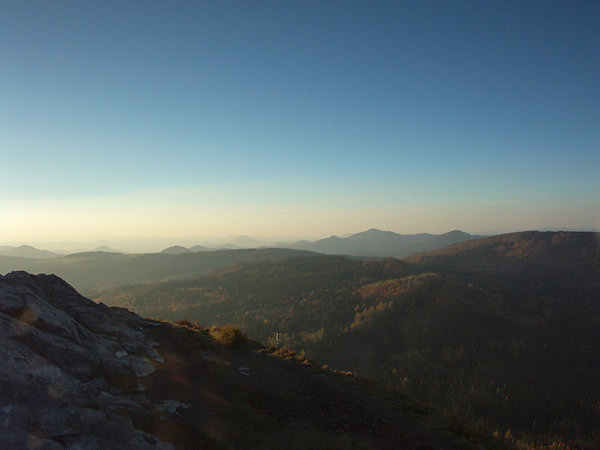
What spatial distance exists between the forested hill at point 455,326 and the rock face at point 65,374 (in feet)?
46.8

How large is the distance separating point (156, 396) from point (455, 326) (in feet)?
84.3

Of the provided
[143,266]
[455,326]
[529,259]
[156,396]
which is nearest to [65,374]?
[156,396]

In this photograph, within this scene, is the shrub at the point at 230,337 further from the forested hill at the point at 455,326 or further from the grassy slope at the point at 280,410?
the forested hill at the point at 455,326

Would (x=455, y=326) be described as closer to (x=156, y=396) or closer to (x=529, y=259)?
(x=156, y=396)

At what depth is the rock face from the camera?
517 centimetres

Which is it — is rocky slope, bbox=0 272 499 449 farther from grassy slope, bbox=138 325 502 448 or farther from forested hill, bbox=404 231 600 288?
forested hill, bbox=404 231 600 288

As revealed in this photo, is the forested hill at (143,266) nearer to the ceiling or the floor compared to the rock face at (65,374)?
nearer to the floor

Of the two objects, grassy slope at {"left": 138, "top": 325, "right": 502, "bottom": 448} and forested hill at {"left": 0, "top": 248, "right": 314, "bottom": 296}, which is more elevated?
grassy slope at {"left": 138, "top": 325, "right": 502, "bottom": 448}

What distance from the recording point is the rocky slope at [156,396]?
5621 millimetres

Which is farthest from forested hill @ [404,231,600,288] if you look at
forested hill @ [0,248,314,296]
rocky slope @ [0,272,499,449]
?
forested hill @ [0,248,314,296]

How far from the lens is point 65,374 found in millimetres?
7074

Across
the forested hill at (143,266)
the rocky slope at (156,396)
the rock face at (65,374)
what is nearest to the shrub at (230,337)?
the rocky slope at (156,396)

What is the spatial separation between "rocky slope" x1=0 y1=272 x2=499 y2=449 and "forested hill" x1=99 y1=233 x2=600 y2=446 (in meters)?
7.49

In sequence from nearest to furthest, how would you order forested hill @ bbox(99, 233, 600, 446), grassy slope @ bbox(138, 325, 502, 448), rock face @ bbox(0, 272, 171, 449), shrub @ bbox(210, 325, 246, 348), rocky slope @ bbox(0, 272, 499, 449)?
rock face @ bbox(0, 272, 171, 449) < rocky slope @ bbox(0, 272, 499, 449) < grassy slope @ bbox(138, 325, 502, 448) < shrub @ bbox(210, 325, 246, 348) < forested hill @ bbox(99, 233, 600, 446)
